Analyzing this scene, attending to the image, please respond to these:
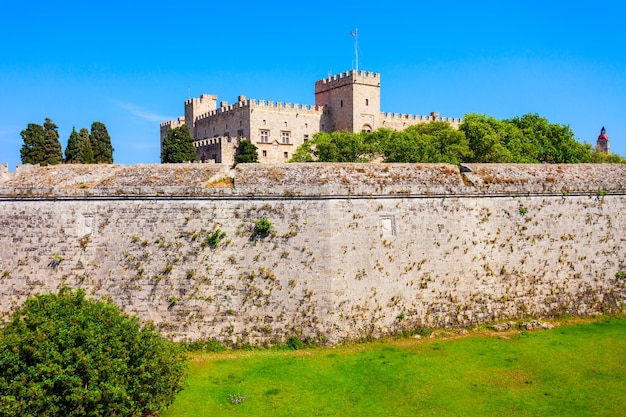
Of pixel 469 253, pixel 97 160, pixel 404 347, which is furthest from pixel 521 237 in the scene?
pixel 97 160

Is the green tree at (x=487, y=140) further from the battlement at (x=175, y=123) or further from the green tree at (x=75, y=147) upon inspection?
the battlement at (x=175, y=123)

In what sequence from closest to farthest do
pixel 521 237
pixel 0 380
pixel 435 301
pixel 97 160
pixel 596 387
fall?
1. pixel 0 380
2. pixel 596 387
3. pixel 435 301
4. pixel 521 237
5. pixel 97 160

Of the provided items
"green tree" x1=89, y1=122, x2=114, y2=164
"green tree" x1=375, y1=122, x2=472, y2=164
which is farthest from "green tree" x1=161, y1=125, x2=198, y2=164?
"green tree" x1=375, y1=122, x2=472, y2=164

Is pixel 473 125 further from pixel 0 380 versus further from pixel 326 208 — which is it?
pixel 0 380

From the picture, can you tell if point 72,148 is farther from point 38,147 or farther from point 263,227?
point 263,227

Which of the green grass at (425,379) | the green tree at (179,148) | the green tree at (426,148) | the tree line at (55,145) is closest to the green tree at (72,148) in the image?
the tree line at (55,145)

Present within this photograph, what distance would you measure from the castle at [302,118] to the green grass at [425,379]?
52556 mm

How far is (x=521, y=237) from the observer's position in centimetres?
1953

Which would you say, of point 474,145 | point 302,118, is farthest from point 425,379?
point 302,118

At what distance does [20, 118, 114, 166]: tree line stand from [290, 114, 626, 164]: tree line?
53.4 feet

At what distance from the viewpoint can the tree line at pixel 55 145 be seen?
48500mm

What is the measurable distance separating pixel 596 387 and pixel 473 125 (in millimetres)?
39236

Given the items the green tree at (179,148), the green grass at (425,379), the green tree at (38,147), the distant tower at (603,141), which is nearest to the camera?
the green grass at (425,379)

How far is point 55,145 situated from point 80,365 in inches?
1705
